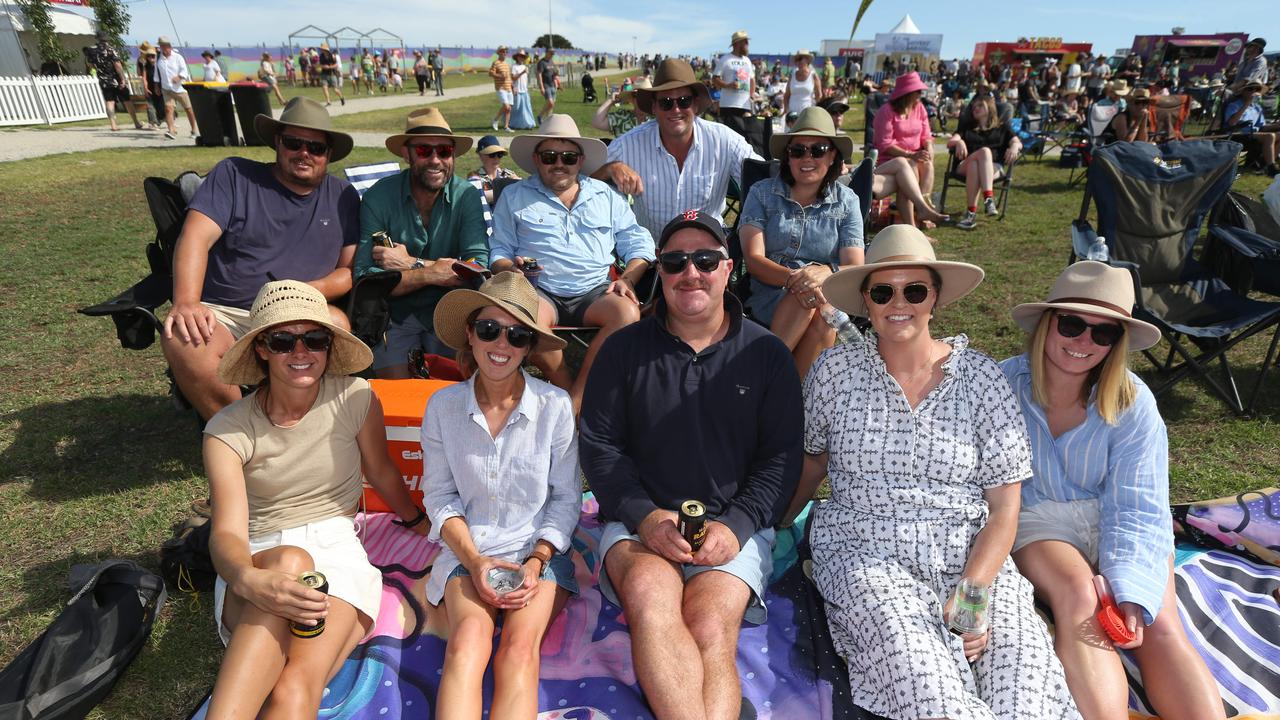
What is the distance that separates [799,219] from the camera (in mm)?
4270

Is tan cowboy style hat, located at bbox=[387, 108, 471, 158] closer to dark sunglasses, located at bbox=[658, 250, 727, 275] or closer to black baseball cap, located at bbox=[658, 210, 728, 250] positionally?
black baseball cap, located at bbox=[658, 210, 728, 250]

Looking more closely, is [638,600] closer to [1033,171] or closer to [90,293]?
[90,293]

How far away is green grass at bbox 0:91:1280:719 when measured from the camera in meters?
2.93

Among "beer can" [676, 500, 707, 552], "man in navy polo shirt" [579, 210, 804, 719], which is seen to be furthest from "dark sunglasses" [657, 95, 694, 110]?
"beer can" [676, 500, 707, 552]

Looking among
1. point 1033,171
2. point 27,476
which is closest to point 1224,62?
point 1033,171

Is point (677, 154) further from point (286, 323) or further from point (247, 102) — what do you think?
point (247, 102)

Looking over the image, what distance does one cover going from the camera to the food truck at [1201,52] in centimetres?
3158

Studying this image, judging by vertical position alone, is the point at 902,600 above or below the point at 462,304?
below

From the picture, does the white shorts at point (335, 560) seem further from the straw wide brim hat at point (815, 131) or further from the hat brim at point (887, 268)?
the straw wide brim hat at point (815, 131)

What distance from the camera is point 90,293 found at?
661 cm

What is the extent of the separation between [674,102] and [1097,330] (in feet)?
10.4

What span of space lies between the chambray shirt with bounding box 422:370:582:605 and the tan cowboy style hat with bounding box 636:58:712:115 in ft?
9.46

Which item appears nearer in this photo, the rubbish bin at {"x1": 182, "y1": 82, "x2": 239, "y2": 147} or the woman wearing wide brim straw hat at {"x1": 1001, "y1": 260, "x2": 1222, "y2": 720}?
the woman wearing wide brim straw hat at {"x1": 1001, "y1": 260, "x2": 1222, "y2": 720}

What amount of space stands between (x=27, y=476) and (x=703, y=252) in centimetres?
393
